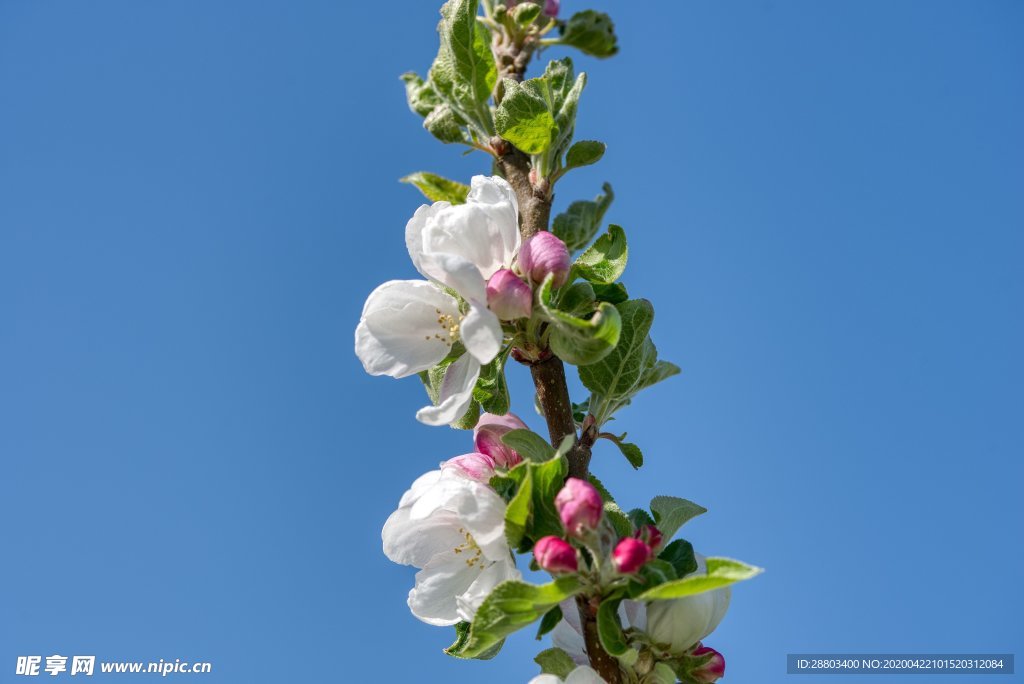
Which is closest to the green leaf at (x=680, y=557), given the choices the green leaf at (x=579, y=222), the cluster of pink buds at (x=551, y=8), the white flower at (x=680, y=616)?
the white flower at (x=680, y=616)

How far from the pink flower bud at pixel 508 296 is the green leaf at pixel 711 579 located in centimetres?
67

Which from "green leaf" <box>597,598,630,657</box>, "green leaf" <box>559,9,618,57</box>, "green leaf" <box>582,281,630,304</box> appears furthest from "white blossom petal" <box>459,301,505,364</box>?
"green leaf" <box>559,9,618,57</box>

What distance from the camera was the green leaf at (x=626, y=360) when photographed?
75.5 inches

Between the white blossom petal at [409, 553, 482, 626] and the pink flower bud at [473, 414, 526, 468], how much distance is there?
0.27 meters

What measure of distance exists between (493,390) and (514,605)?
2.22 feet

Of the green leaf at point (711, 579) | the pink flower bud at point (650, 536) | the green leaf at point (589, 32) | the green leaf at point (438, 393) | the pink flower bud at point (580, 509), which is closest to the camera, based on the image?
the green leaf at point (711, 579)

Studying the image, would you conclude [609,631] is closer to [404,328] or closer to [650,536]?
[650,536]

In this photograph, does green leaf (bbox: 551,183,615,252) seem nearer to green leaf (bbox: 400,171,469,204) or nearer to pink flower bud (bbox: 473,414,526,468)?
green leaf (bbox: 400,171,469,204)

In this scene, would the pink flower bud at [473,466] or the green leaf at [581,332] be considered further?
the pink flower bud at [473,466]

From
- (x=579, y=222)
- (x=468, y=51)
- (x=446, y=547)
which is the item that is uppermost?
(x=468, y=51)

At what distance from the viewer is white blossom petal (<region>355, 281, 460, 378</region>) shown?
1.92 m

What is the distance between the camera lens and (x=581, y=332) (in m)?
1.69

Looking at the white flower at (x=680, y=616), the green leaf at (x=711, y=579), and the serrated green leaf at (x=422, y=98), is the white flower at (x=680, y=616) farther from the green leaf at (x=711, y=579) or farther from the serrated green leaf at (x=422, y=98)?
the serrated green leaf at (x=422, y=98)

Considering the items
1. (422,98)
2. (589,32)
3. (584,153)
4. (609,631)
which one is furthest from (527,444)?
(589,32)
